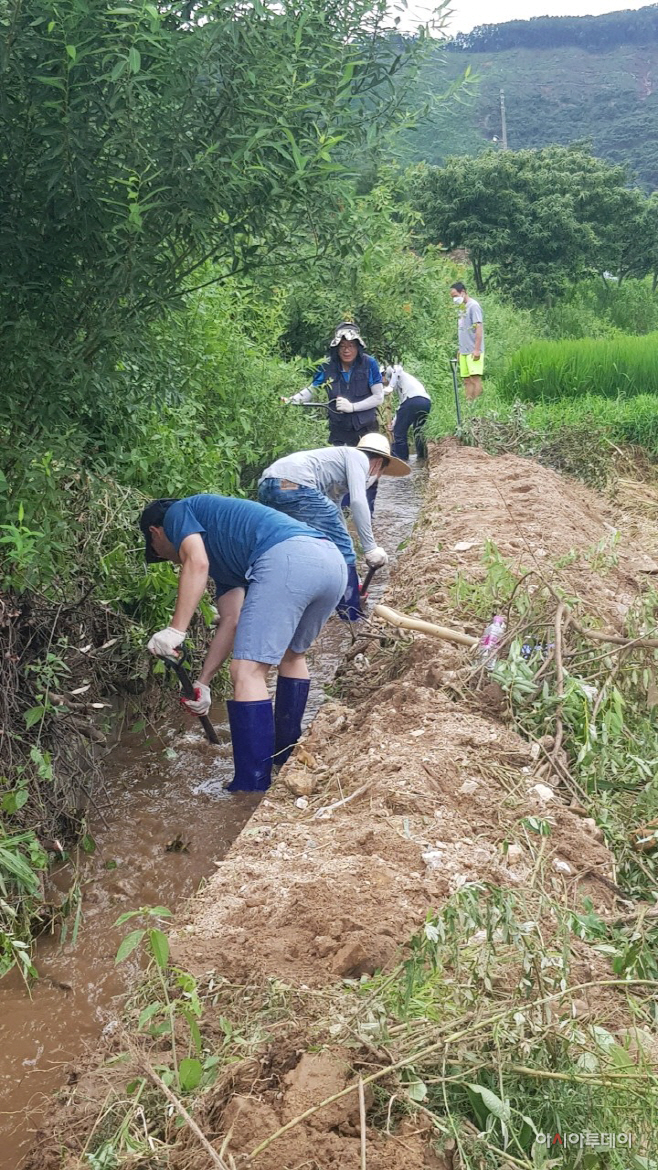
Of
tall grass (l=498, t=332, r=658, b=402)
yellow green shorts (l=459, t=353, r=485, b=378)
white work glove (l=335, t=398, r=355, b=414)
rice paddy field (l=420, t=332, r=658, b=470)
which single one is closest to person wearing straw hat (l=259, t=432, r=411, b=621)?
white work glove (l=335, t=398, r=355, b=414)

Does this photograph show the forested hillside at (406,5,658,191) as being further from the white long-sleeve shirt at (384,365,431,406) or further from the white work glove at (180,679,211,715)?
the white work glove at (180,679,211,715)

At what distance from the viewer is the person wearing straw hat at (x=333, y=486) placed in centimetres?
558

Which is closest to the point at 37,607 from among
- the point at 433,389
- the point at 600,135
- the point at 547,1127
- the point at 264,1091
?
the point at 264,1091

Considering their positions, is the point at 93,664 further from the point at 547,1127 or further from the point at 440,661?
the point at 547,1127

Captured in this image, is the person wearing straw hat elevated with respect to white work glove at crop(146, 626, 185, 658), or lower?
elevated

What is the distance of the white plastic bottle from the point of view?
14.0 ft

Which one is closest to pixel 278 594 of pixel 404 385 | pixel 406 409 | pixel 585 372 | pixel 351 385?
pixel 351 385

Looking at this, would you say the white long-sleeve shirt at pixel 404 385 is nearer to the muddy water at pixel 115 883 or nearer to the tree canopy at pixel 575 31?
the muddy water at pixel 115 883

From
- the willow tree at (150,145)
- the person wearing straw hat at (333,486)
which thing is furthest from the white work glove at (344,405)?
the willow tree at (150,145)

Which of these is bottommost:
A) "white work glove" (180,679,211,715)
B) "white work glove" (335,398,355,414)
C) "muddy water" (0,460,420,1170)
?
"muddy water" (0,460,420,1170)

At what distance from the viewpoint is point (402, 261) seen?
15883 mm

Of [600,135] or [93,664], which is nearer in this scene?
[93,664]

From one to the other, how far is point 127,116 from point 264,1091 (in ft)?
9.39

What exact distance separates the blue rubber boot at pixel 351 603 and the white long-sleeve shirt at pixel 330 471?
552mm
